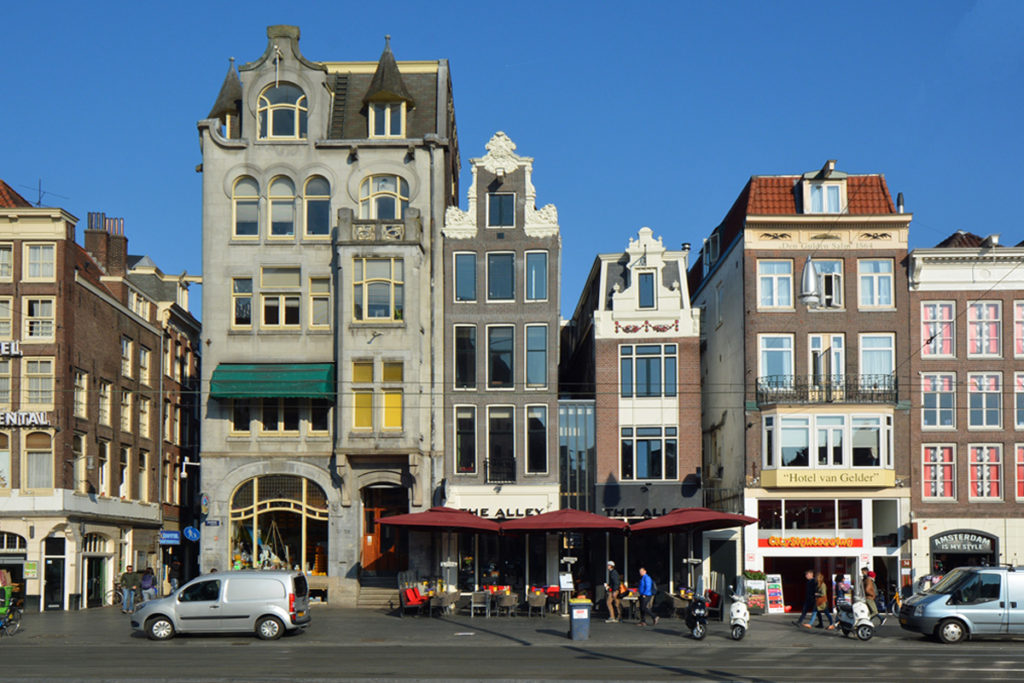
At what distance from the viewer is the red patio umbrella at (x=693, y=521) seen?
40656 mm

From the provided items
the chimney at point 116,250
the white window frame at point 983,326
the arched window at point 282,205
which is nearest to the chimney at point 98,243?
the chimney at point 116,250

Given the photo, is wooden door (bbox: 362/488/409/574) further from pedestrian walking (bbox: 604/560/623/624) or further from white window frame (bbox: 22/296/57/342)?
white window frame (bbox: 22/296/57/342)

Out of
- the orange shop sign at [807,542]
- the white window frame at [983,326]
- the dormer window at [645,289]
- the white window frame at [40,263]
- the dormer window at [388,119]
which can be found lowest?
the orange shop sign at [807,542]

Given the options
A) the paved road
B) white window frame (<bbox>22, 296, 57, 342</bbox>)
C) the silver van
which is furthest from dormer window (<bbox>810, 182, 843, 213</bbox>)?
white window frame (<bbox>22, 296, 57, 342</bbox>)

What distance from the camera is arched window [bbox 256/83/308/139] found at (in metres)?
51.0

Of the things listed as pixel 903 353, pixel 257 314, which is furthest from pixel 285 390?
pixel 903 353

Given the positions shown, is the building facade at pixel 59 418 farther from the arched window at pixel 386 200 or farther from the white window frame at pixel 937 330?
the white window frame at pixel 937 330

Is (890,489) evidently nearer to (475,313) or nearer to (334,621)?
(475,313)

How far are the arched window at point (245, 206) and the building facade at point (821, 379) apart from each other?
19237 millimetres

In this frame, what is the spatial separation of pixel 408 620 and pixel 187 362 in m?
28.4

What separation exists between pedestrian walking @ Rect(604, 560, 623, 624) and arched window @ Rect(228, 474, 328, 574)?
12.7 meters

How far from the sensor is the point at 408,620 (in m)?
41.3

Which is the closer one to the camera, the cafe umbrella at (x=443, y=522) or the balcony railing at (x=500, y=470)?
the cafe umbrella at (x=443, y=522)

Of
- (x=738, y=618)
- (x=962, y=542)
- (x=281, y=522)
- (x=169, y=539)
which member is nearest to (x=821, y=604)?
(x=738, y=618)
